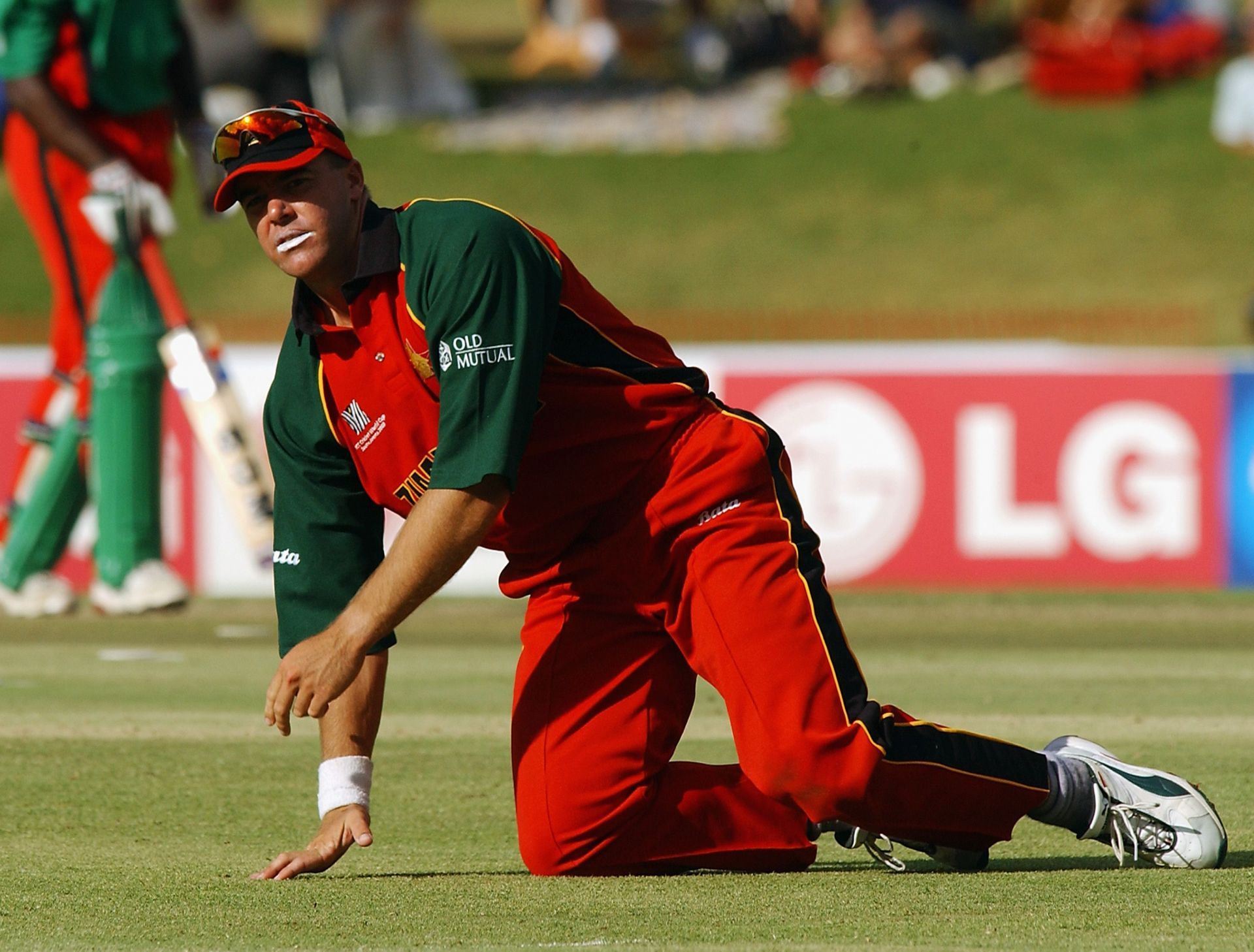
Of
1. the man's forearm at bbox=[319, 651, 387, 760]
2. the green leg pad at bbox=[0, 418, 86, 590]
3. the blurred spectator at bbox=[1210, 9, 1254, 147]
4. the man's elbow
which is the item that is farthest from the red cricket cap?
the blurred spectator at bbox=[1210, 9, 1254, 147]

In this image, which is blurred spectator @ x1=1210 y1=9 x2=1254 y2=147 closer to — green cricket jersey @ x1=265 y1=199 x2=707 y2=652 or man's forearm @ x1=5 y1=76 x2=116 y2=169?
man's forearm @ x1=5 y1=76 x2=116 y2=169

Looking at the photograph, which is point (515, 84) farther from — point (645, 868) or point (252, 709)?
point (645, 868)

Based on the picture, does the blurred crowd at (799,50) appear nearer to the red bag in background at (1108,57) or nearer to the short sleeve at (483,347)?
the red bag in background at (1108,57)

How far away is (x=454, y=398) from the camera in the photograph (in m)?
4.09

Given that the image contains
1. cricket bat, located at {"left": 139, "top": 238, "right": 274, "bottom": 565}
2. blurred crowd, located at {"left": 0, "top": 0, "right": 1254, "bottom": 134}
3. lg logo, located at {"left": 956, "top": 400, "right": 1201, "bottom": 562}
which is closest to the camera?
cricket bat, located at {"left": 139, "top": 238, "right": 274, "bottom": 565}

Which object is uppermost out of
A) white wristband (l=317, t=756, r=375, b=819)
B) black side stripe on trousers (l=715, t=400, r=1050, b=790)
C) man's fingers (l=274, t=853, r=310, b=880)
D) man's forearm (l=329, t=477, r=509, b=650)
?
man's forearm (l=329, t=477, r=509, b=650)

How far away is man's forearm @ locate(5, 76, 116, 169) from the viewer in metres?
8.98

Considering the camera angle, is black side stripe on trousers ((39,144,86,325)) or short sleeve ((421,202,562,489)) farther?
black side stripe on trousers ((39,144,86,325))

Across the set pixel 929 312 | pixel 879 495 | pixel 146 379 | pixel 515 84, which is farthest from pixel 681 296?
pixel 146 379

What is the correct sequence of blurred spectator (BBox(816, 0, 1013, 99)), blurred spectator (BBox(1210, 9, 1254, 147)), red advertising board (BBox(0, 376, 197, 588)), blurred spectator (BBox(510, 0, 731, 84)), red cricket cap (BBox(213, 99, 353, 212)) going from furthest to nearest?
blurred spectator (BBox(510, 0, 731, 84)) → blurred spectator (BBox(816, 0, 1013, 99)) → blurred spectator (BBox(1210, 9, 1254, 147)) → red advertising board (BBox(0, 376, 197, 588)) → red cricket cap (BBox(213, 99, 353, 212))

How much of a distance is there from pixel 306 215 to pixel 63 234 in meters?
5.39

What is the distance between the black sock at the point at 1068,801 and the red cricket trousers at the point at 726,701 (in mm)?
32

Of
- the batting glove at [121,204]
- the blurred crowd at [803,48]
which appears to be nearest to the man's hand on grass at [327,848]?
the batting glove at [121,204]

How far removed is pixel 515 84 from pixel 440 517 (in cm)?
2059
